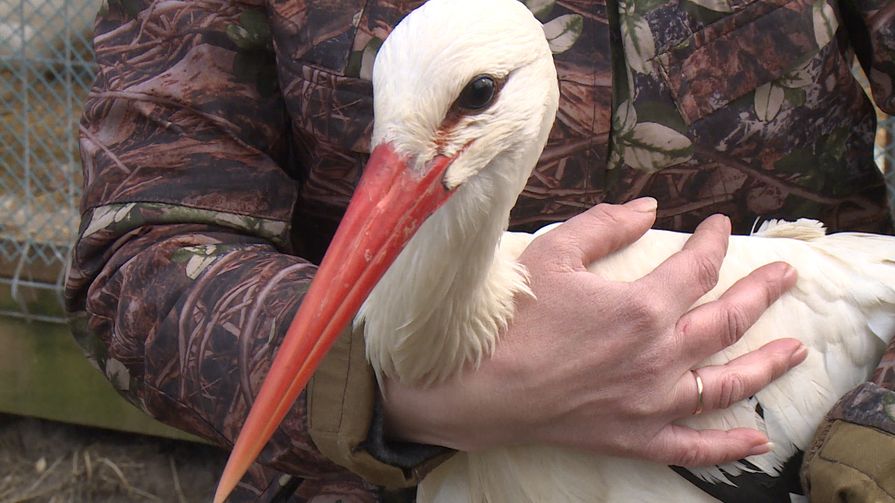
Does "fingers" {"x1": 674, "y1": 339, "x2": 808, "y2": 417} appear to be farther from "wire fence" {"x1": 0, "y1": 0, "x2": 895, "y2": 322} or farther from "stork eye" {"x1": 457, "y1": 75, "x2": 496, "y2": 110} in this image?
"wire fence" {"x1": 0, "y1": 0, "x2": 895, "y2": 322}

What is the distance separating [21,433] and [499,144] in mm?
2463

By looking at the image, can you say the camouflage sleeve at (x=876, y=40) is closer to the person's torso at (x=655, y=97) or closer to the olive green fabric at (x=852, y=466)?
the person's torso at (x=655, y=97)

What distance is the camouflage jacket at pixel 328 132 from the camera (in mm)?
1299

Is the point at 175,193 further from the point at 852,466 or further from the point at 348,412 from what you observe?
the point at 852,466

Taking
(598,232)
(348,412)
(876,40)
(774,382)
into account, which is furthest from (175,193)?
(876,40)

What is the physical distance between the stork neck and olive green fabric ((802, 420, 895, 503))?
1.20ft

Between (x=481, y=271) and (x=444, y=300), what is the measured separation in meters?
0.05

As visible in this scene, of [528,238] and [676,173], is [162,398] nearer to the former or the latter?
[528,238]

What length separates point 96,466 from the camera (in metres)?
2.89

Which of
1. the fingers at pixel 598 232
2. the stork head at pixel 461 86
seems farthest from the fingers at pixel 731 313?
the stork head at pixel 461 86

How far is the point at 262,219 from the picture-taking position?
1.39 meters

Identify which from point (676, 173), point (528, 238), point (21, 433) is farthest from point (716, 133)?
point (21, 433)

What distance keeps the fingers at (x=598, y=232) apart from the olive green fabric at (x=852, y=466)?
1.01 feet


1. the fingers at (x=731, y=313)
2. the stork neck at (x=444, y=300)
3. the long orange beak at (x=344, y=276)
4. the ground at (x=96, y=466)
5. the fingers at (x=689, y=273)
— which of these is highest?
the long orange beak at (x=344, y=276)
